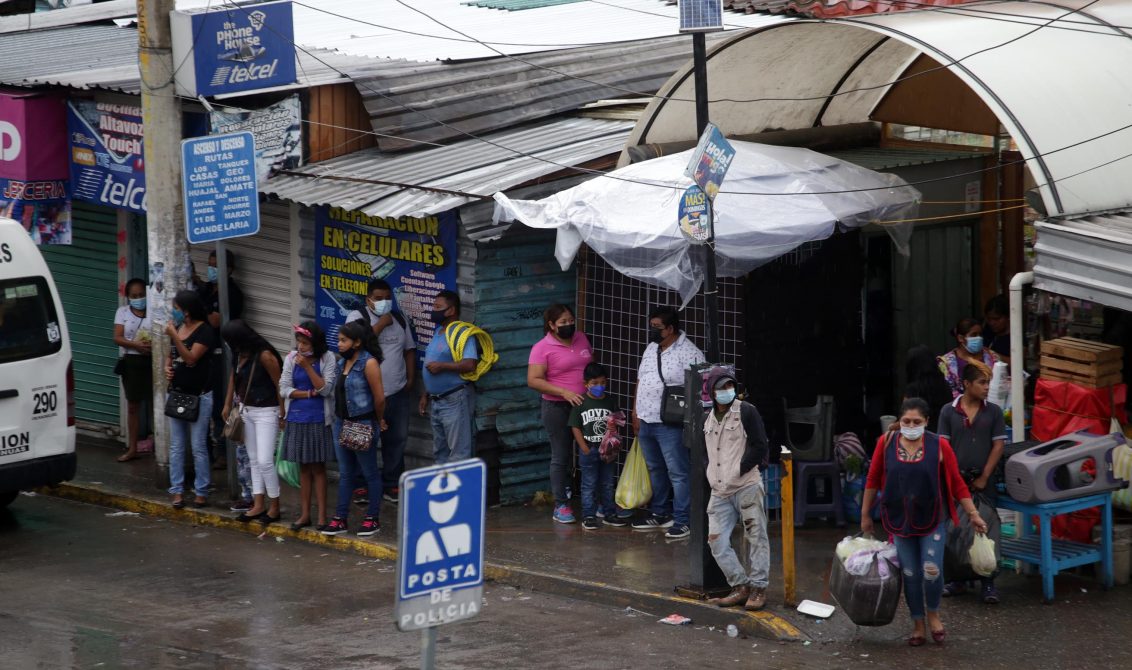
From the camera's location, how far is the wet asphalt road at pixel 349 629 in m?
8.96

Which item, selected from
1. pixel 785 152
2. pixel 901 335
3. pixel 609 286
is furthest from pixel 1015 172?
pixel 609 286

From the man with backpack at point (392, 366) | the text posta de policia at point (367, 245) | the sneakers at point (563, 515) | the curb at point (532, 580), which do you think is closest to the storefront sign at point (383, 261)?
the text posta de policia at point (367, 245)

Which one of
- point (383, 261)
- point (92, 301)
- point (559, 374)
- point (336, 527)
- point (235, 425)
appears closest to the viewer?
point (559, 374)

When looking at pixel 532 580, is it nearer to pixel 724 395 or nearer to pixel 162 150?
pixel 724 395

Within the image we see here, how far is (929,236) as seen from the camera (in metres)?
13.8

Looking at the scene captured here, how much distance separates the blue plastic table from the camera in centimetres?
964

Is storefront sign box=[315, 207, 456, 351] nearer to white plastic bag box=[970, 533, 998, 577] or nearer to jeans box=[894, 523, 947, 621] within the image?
jeans box=[894, 523, 947, 621]

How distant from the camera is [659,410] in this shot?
1134 centimetres

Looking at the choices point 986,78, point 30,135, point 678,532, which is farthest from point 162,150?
point 986,78

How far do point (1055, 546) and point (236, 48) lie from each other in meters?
7.52

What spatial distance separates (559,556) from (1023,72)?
4856 millimetres

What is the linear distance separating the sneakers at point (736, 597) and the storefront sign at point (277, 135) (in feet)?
20.4

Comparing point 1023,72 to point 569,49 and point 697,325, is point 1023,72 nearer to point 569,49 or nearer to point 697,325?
point 697,325

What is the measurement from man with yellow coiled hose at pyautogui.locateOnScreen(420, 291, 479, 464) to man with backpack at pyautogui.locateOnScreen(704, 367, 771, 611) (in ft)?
9.68
